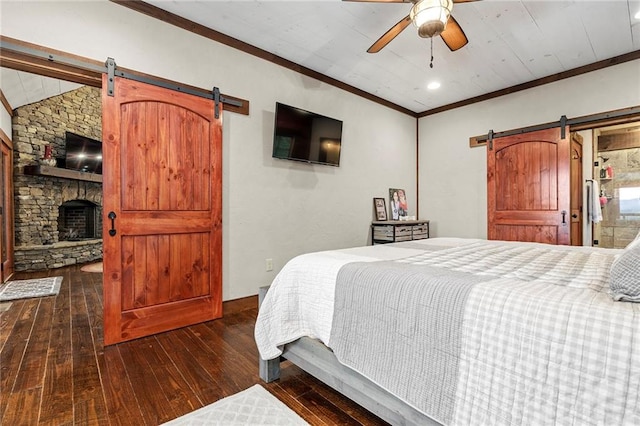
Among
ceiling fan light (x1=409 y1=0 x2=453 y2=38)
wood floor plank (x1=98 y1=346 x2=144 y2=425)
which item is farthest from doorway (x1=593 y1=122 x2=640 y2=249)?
wood floor plank (x1=98 y1=346 x2=144 y2=425)

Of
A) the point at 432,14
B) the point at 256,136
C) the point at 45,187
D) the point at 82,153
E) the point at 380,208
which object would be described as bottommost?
the point at 380,208

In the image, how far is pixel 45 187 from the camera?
18.6 feet

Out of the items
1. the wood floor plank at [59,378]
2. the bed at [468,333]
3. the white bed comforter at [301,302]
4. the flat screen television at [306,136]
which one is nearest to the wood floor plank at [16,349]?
the wood floor plank at [59,378]

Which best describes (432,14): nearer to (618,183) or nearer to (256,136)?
(256,136)

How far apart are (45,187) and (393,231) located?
609 cm

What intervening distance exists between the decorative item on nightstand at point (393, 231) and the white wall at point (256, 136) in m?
0.15

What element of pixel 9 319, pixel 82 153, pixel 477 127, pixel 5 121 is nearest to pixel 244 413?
pixel 9 319

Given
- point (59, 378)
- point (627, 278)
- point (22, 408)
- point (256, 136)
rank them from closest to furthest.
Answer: point (627, 278) < point (22, 408) < point (59, 378) < point (256, 136)

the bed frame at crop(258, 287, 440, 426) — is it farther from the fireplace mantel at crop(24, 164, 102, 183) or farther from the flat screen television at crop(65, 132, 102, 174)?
the flat screen television at crop(65, 132, 102, 174)

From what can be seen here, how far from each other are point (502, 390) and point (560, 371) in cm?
17

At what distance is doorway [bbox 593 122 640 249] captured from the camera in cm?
541

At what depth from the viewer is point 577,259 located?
1.73m

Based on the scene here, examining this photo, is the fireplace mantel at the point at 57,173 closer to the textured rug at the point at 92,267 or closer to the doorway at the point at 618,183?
the textured rug at the point at 92,267

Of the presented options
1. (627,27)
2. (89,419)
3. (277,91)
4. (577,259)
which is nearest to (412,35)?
(277,91)
